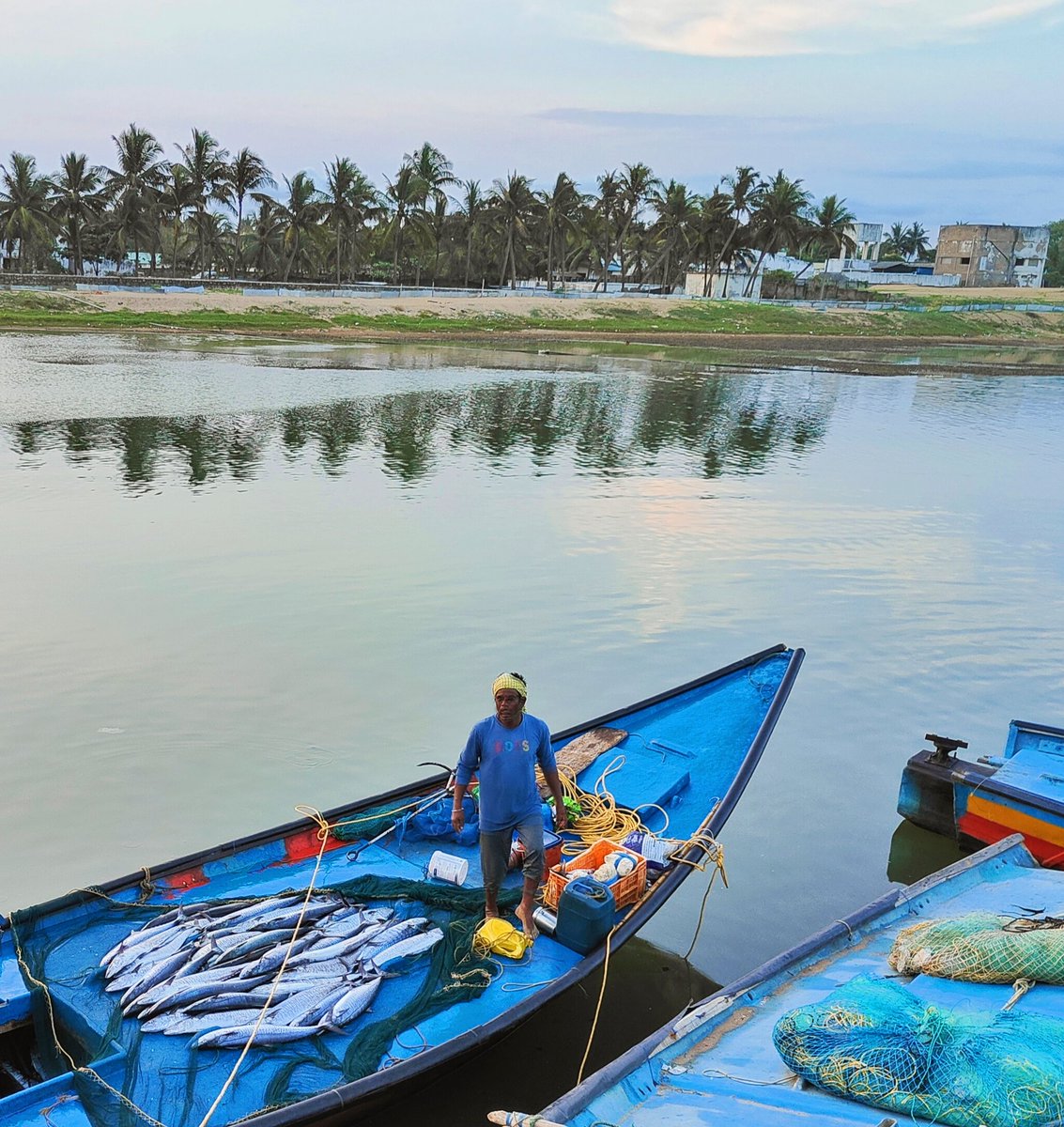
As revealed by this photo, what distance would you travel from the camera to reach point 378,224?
235ft

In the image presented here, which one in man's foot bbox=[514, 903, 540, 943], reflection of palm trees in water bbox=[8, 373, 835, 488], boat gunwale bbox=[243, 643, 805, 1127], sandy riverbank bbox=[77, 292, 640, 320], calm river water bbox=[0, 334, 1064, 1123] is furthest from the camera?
sandy riverbank bbox=[77, 292, 640, 320]

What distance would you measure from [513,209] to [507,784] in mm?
70592

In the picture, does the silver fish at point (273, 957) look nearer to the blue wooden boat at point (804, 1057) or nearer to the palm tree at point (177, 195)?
the blue wooden boat at point (804, 1057)

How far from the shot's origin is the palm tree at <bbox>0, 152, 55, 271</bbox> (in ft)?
193

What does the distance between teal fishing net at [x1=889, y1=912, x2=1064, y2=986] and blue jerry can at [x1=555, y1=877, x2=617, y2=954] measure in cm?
176

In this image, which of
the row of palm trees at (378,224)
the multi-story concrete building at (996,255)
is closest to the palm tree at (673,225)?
the row of palm trees at (378,224)

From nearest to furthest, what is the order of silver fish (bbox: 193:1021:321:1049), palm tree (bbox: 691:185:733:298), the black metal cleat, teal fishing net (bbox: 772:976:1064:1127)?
teal fishing net (bbox: 772:976:1064:1127), silver fish (bbox: 193:1021:321:1049), the black metal cleat, palm tree (bbox: 691:185:733:298)

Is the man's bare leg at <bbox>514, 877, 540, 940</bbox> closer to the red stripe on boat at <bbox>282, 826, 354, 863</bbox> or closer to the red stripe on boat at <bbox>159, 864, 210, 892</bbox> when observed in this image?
the red stripe on boat at <bbox>282, 826, 354, 863</bbox>

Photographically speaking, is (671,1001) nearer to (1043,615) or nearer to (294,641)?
(294,641)

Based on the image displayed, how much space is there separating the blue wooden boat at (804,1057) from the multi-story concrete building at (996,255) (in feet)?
363

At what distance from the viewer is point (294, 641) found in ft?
40.2

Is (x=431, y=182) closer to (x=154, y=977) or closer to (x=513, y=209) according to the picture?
(x=513, y=209)

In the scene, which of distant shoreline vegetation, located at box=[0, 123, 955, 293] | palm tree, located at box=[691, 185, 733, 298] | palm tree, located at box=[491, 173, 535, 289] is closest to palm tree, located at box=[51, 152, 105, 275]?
distant shoreline vegetation, located at box=[0, 123, 955, 293]

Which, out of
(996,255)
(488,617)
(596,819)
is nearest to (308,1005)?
(596,819)
